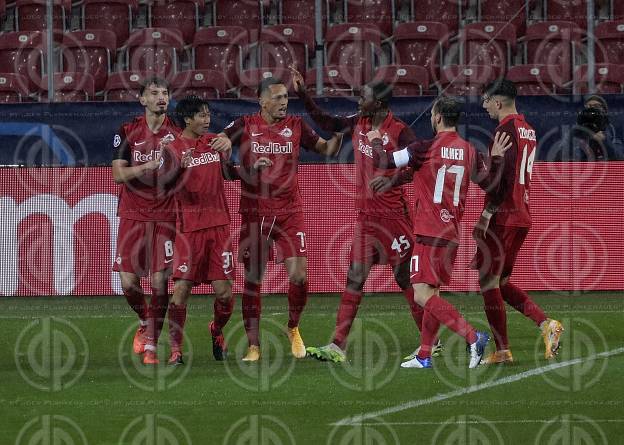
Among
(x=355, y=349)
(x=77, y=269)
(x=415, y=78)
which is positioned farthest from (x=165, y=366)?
(x=415, y=78)

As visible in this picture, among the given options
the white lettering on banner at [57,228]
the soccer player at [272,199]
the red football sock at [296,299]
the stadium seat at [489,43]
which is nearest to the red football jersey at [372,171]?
the soccer player at [272,199]

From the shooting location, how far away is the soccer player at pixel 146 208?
9414 mm

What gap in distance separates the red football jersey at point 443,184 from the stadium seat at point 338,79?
5534 millimetres

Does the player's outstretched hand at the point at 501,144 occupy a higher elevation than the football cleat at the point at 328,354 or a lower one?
higher

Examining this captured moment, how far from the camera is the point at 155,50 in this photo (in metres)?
15.0

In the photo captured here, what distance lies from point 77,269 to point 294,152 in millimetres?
4362

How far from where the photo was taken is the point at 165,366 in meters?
8.88

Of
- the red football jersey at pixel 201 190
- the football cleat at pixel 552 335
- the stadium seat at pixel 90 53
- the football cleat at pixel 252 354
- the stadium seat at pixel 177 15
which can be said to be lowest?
the football cleat at pixel 252 354

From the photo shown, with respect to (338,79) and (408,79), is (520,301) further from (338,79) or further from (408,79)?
(408,79)

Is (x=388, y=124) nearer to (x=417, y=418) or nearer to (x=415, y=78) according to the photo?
(x=417, y=418)

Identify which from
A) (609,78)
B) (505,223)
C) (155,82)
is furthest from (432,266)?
(609,78)

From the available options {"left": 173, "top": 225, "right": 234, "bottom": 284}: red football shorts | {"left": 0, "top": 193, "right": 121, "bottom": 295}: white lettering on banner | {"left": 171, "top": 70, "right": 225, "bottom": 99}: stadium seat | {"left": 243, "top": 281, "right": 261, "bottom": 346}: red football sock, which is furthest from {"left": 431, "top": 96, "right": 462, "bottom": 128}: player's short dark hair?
{"left": 171, "top": 70, "right": 225, "bottom": 99}: stadium seat

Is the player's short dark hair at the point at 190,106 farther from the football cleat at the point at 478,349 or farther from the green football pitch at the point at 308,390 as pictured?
the football cleat at the point at 478,349

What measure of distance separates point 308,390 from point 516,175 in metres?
2.16
